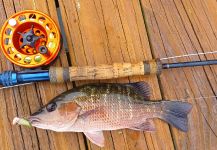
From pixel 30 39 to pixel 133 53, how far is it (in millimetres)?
1054

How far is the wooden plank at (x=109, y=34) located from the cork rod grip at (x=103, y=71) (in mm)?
233

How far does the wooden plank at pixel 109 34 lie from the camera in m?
3.54

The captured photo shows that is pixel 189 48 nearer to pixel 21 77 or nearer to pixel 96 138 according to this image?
pixel 96 138

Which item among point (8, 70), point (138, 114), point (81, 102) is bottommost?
point (138, 114)

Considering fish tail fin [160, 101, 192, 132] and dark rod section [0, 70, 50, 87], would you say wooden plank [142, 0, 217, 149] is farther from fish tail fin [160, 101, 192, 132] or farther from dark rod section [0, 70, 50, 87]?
dark rod section [0, 70, 50, 87]

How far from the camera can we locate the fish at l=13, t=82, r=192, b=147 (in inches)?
122

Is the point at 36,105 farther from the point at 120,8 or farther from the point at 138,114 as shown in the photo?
the point at 120,8

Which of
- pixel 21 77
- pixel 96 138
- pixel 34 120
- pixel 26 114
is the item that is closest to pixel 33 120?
pixel 34 120

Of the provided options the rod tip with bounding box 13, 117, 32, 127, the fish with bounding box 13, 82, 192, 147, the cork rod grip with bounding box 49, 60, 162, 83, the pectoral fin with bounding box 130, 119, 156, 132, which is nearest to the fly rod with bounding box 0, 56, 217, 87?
the cork rod grip with bounding box 49, 60, 162, 83

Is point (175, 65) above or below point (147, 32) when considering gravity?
below

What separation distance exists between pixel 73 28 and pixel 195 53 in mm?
1300

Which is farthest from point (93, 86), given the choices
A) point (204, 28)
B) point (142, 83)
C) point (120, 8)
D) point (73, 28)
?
point (204, 28)

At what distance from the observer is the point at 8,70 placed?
3.42m

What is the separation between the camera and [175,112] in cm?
324
